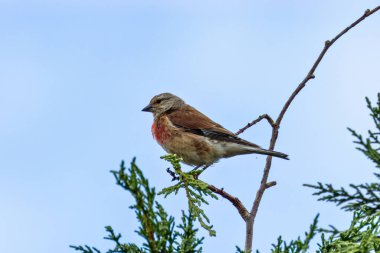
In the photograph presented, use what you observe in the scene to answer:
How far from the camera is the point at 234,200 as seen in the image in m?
3.52

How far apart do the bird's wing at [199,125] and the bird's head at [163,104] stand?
0.21 m

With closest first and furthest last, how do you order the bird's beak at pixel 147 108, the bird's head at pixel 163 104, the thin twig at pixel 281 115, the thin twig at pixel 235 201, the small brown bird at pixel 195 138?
the thin twig at pixel 281 115
the thin twig at pixel 235 201
the small brown bird at pixel 195 138
the bird's head at pixel 163 104
the bird's beak at pixel 147 108

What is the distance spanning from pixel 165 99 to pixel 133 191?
6178 millimetres

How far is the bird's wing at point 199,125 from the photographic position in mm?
6798

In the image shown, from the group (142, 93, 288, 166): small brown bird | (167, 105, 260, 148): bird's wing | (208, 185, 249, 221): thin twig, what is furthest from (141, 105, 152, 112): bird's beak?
(208, 185, 249, 221): thin twig

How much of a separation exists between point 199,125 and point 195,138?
34 cm

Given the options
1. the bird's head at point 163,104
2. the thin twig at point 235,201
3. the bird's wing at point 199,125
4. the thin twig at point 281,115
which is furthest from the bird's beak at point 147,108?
the thin twig at point 281,115

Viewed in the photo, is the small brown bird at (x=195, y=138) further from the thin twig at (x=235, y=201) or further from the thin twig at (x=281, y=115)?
the thin twig at (x=281, y=115)

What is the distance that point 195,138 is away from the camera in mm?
7055

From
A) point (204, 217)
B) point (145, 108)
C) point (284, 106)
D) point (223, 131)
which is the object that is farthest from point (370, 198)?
point (145, 108)

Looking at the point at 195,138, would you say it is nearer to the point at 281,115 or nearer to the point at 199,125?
the point at 199,125

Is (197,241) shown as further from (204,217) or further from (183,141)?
(183,141)

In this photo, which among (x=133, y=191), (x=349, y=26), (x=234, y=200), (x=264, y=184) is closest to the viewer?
(x=133, y=191)

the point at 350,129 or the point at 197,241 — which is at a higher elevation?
the point at 350,129
